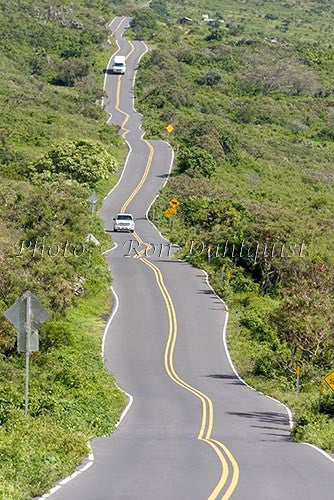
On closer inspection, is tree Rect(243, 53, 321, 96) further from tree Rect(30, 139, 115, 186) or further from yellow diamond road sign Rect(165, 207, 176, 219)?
yellow diamond road sign Rect(165, 207, 176, 219)

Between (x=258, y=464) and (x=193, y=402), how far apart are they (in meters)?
10.8

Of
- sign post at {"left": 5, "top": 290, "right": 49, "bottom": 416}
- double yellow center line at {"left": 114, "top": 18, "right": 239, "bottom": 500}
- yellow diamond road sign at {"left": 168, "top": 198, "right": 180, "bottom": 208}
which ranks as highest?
sign post at {"left": 5, "top": 290, "right": 49, "bottom": 416}

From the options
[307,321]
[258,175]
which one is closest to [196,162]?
[258,175]

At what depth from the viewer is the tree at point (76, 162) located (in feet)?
227

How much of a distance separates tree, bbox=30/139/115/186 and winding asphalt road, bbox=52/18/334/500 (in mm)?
7161

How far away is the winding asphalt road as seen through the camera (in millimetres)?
15328

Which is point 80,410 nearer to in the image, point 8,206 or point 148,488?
point 148,488

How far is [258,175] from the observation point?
84.9 metres

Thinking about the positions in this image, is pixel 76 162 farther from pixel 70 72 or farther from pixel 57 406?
pixel 57 406

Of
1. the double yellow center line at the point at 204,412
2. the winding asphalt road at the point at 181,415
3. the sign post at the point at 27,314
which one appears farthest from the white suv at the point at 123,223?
the sign post at the point at 27,314

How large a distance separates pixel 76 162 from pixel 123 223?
11304mm

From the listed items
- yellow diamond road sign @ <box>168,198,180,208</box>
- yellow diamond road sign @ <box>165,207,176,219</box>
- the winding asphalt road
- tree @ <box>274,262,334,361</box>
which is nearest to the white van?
yellow diamond road sign @ <box>168,198,180,208</box>

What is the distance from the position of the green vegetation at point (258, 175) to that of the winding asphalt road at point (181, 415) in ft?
3.51

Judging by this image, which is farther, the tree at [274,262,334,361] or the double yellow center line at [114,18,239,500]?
the tree at [274,262,334,361]
